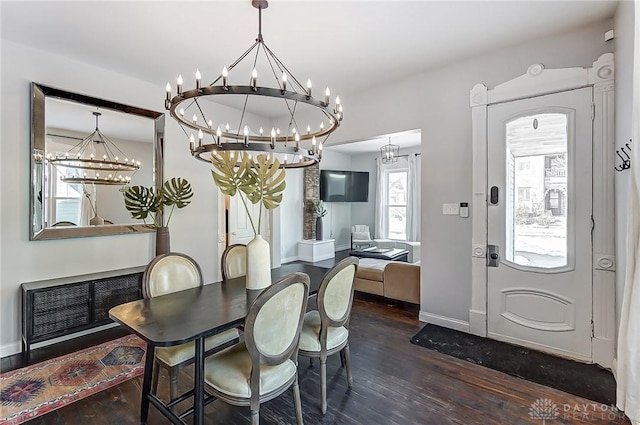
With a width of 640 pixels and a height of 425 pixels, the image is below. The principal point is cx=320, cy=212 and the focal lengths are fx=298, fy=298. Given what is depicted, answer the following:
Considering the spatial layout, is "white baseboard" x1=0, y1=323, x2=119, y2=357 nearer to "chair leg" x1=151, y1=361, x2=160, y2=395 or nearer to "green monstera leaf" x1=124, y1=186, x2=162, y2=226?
"green monstera leaf" x1=124, y1=186, x2=162, y2=226

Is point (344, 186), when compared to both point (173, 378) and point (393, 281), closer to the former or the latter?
point (393, 281)

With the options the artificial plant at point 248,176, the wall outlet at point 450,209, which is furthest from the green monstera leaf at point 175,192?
the wall outlet at point 450,209

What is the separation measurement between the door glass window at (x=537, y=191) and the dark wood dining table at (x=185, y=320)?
2156 mm

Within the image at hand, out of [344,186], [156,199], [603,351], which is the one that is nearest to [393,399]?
[603,351]

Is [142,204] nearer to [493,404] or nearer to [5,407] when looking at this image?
[5,407]

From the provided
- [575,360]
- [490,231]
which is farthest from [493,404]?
[490,231]

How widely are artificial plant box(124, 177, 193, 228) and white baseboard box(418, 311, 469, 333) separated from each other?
10.7ft

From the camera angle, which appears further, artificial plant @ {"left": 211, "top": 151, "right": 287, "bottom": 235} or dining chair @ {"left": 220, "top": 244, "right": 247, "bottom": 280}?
dining chair @ {"left": 220, "top": 244, "right": 247, "bottom": 280}

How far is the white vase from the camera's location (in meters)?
2.10

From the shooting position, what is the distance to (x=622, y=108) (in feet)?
7.42

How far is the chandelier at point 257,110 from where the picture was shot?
1.81m

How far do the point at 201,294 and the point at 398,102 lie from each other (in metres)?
3.08

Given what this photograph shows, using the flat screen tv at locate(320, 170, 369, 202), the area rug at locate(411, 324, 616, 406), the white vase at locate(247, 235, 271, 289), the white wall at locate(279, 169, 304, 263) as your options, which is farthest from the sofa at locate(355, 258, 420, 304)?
the flat screen tv at locate(320, 170, 369, 202)

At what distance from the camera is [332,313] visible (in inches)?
80.3
